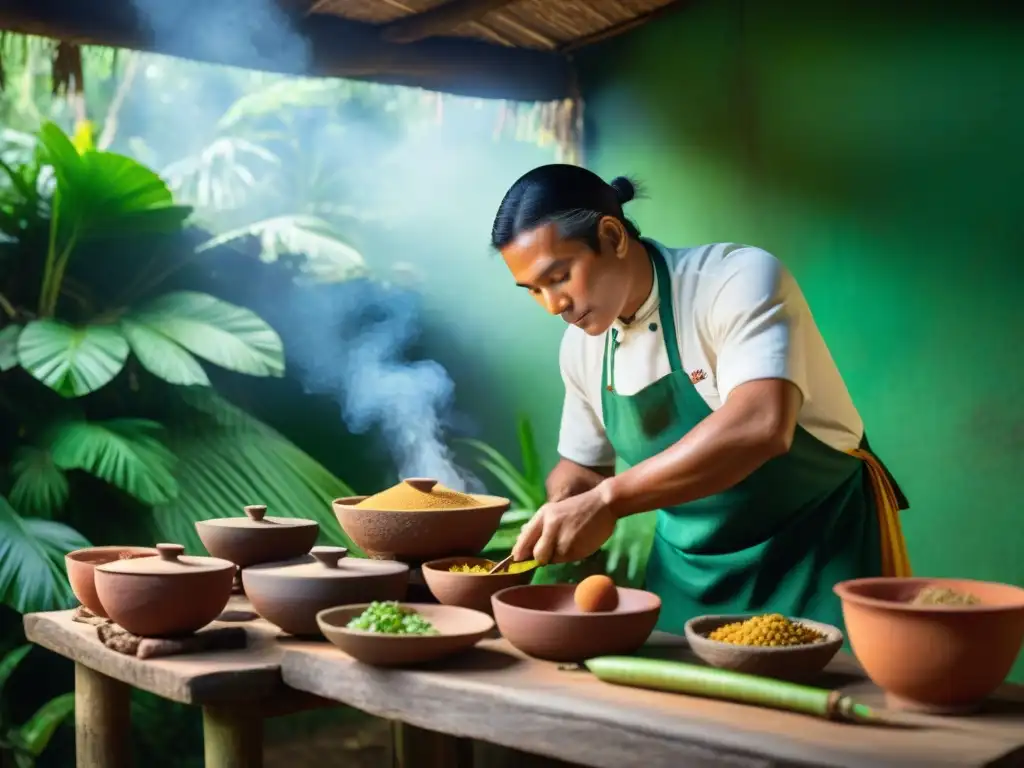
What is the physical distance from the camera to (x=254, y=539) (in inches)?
91.1

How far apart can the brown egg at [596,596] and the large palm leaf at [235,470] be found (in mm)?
3214

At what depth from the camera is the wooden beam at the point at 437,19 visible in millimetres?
4422

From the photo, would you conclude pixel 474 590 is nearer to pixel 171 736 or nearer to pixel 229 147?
pixel 171 736

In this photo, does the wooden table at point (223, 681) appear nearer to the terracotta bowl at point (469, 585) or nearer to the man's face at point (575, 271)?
the terracotta bowl at point (469, 585)

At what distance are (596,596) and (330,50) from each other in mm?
3232

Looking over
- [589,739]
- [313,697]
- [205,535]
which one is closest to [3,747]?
[205,535]

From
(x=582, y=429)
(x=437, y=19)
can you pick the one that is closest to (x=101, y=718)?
(x=582, y=429)

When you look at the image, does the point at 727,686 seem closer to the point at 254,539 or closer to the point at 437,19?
the point at 254,539

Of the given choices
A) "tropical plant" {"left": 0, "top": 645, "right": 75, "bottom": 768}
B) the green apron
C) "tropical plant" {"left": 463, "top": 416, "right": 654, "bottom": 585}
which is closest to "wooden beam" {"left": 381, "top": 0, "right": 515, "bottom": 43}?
"tropical plant" {"left": 463, "top": 416, "right": 654, "bottom": 585}

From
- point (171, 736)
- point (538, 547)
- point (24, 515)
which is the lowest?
point (171, 736)

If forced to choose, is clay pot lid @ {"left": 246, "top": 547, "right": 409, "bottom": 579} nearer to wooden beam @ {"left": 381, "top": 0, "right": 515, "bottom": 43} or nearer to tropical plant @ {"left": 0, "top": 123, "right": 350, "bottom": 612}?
tropical plant @ {"left": 0, "top": 123, "right": 350, "bottom": 612}

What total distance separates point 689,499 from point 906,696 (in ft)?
2.18

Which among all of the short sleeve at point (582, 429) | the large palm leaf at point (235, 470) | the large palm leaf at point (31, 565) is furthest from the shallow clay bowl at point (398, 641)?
the large palm leaf at point (235, 470)

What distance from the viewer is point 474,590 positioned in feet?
6.80
